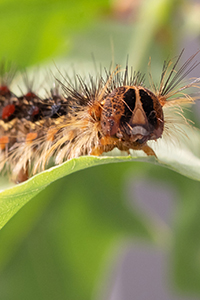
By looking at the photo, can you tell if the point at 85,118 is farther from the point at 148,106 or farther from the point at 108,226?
the point at 108,226

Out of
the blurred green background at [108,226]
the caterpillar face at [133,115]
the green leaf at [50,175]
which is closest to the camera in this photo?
the green leaf at [50,175]

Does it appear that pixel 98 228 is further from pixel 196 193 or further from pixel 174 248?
pixel 196 193

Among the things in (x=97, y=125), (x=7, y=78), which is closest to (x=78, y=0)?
(x=7, y=78)

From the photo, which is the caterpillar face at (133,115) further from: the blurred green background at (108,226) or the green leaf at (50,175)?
the blurred green background at (108,226)

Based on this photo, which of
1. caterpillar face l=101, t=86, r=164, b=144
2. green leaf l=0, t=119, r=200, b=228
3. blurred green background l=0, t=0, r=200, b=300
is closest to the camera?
green leaf l=0, t=119, r=200, b=228

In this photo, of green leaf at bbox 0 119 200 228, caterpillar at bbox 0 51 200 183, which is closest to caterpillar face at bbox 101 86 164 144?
caterpillar at bbox 0 51 200 183

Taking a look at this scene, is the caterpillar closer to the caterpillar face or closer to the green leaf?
the caterpillar face

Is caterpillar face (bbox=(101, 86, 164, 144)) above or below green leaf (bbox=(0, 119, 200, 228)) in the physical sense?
above

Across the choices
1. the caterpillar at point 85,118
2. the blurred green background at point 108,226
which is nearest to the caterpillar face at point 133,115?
the caterpillar at point 85,118
